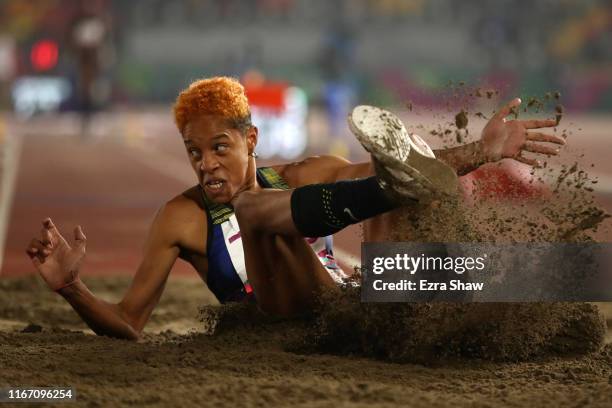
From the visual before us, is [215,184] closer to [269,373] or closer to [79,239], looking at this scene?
[79,239]

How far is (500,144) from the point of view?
188 inches

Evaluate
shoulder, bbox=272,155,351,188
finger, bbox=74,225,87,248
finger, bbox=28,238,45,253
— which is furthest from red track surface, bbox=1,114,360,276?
finger, bbox=28,238,45,253

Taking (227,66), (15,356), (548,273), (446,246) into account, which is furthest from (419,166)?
(227,66)

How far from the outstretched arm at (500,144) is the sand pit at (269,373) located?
2.75 feet

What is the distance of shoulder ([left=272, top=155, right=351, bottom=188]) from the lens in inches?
200

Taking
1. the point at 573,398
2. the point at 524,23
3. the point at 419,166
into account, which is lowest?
the point at 573,398

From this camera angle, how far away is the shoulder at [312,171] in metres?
5.09

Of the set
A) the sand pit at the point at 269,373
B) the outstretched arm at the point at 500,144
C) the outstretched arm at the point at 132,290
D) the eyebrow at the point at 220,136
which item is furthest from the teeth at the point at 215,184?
the outstretched arm at the point at 500,144

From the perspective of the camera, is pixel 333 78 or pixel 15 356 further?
pixel 333 78

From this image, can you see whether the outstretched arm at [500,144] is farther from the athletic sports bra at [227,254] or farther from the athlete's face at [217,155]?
the athlete's face at [217,155]

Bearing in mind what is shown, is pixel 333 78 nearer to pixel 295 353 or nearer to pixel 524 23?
pixel 524 23

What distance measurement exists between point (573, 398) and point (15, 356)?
2.14m

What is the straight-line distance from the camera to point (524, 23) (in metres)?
42.4

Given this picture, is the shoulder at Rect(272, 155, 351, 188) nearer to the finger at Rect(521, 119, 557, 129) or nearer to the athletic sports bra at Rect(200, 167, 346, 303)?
the athletic sports bra at Rect(200, 167, 346, 303)
